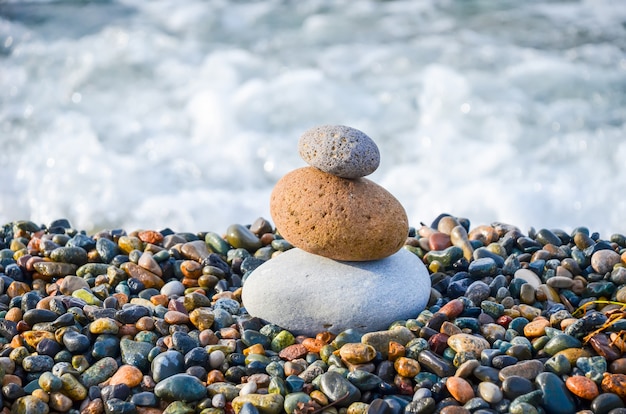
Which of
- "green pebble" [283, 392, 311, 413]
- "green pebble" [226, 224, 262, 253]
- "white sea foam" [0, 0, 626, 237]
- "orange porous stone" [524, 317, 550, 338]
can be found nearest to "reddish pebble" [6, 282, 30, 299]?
"green pebble" [226, 224, 262, 253]

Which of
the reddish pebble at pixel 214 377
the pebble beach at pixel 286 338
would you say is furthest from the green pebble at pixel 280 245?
the reddish pebble at pixel 214 377

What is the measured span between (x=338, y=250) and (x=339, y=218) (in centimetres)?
15

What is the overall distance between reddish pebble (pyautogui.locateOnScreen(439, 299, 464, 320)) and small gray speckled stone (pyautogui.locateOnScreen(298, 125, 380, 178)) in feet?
2.30

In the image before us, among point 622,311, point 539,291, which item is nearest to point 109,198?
point 539,291

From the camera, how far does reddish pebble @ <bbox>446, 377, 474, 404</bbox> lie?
253 cm

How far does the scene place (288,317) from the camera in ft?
10.3

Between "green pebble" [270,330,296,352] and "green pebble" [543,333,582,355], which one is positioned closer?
"green pebble" [543,333,582,355]

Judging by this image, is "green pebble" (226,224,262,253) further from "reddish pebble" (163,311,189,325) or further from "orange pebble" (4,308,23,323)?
"orange pebble" (4,308,23,323)

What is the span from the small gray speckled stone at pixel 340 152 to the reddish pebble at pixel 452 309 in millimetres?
700

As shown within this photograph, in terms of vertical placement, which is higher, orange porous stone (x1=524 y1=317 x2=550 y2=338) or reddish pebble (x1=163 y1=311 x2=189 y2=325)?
orange porous stone (x1=524 y1=317 x2=550 y2=338)

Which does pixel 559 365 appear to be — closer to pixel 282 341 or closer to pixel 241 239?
pixel 282 341

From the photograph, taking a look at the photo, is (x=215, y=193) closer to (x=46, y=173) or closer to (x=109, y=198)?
(x=109, y=198)

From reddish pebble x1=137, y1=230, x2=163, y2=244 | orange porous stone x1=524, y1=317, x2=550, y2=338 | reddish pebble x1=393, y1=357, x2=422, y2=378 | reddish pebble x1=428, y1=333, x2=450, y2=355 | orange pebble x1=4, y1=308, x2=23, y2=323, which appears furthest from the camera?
reddish pebble x1=137, y1=230, x2=163, y2=244

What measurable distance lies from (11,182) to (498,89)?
18.1 ft
